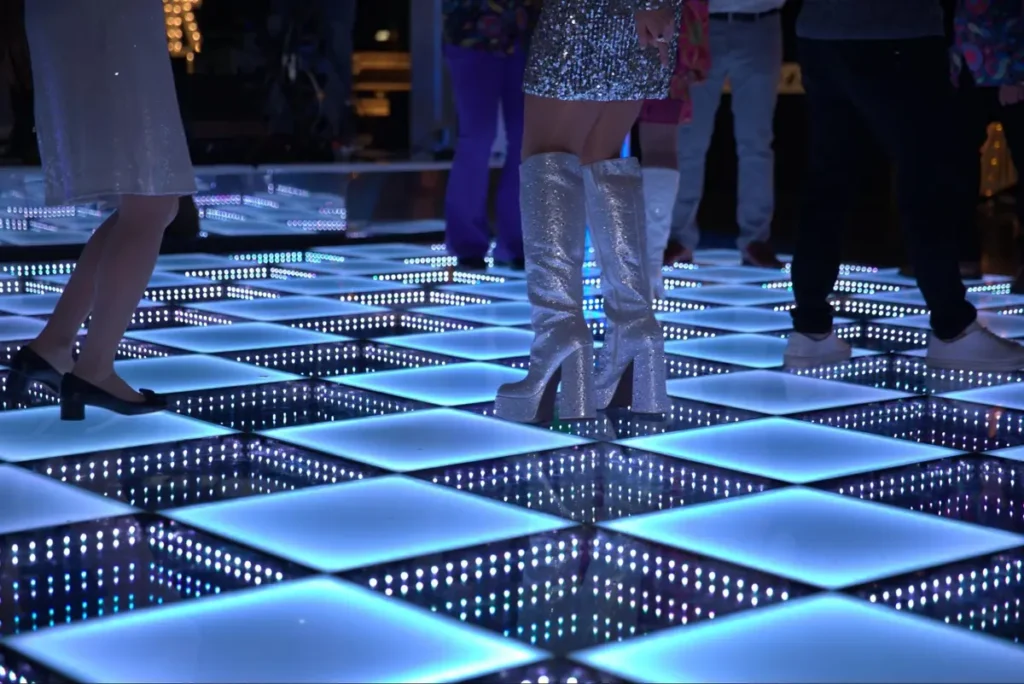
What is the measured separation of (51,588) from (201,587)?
166 mm

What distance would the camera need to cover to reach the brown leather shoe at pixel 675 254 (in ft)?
17.1

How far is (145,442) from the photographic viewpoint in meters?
2.42

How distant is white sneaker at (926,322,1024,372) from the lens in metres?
3.15

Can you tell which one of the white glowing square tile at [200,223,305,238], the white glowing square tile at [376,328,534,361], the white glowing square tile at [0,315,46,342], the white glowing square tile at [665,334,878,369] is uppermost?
the white glowing square tile at [200,223,305,238]

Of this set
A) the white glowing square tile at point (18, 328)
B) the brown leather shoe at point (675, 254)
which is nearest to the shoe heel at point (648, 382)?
the white glowing square tile at point (18, 328)

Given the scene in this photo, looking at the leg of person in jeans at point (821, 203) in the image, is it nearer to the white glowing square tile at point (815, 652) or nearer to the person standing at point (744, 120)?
the white glowing square tile at point (815, 652)

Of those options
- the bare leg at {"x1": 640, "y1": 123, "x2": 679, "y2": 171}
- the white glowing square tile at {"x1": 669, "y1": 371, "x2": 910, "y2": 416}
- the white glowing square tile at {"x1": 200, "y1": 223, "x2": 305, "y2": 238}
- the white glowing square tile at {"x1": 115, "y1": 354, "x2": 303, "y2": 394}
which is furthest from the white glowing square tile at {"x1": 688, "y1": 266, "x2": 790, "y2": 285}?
the white glowing square tile at {"x1": 115, "y1": 354, "x2": 303, "y2": 394}

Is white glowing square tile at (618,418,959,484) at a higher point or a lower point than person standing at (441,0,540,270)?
lower

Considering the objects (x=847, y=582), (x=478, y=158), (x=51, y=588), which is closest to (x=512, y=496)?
(x=847, y=582)

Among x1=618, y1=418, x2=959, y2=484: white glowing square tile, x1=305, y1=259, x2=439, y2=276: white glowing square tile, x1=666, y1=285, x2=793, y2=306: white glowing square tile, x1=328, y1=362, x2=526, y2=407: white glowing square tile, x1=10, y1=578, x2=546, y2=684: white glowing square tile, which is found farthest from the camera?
x1=305, y1=259, x2=439, y2=276: white glowing square tile

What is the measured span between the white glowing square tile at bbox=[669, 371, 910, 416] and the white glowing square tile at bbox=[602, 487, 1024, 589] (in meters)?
0.65

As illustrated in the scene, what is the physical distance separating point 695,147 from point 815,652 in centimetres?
394

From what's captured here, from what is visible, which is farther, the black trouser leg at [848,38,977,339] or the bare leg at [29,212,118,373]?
the black trouser leg at [848,38,977,339]

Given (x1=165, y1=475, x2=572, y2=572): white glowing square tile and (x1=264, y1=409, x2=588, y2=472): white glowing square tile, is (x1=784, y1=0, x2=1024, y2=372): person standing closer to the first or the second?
(x1=264, y1=409, x2=588, y2=472): white glowing square tile
